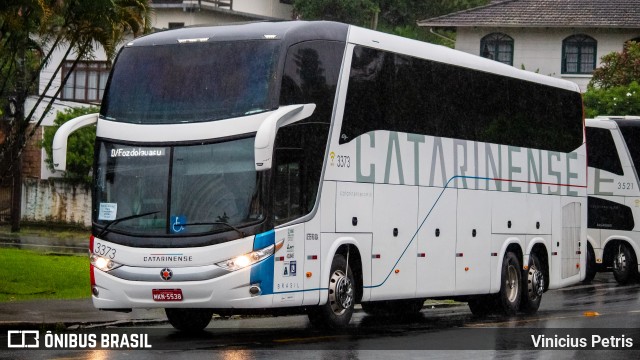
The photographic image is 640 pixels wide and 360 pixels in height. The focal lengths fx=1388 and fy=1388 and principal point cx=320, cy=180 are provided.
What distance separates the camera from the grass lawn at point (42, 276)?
23562 mm

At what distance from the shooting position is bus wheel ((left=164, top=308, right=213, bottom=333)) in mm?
18344

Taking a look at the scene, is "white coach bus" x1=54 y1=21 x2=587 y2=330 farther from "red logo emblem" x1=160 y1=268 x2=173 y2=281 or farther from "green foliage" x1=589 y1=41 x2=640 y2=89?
"green foliage" x1=589 y1=41 x2=640 y2=89

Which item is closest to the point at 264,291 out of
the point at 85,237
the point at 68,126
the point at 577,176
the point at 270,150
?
the point at 270,150

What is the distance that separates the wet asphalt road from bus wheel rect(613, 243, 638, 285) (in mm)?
8089

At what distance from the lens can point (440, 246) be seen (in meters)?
20.7

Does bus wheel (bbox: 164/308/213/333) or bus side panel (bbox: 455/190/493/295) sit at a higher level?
bus side panel (bbox: 455/190/493/295)

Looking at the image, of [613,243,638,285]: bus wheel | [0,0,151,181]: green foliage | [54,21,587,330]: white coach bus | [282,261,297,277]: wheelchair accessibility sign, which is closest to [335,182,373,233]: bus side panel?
[54,21,587,330]: white coach bus

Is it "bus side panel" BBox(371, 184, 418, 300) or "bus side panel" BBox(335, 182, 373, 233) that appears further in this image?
"bus side panel" BBox(371, 184, 418, 300)

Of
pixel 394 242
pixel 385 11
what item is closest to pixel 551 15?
pixel 385 11

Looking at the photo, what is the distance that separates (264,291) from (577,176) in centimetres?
1053

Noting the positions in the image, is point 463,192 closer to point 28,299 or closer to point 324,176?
point 324,176

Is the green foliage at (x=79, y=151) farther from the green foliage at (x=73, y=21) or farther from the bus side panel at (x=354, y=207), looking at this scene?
the bus side panel at (x=354, y=207)

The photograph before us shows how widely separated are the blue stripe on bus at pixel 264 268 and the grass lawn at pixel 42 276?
7.11 metres

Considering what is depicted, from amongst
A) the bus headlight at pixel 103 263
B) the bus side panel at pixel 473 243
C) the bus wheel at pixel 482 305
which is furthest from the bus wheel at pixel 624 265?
the bus headlight at pixel 103 263
